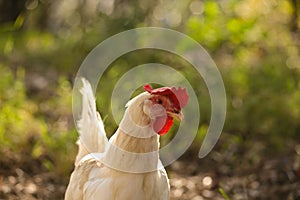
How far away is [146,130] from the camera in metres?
2.94

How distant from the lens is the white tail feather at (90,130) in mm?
3498

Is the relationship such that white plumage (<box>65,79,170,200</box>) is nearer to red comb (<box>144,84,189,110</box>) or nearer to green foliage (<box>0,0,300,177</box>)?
red comb (<box>144,84,189,110</box>)

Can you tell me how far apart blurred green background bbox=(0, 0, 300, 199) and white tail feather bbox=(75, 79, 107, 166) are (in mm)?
999

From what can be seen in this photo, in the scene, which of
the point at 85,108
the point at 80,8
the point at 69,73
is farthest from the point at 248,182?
the point at 80,8

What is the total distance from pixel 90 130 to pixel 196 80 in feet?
6.64

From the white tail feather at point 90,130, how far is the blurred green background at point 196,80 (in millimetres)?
999

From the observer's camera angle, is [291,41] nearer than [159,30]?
Yes

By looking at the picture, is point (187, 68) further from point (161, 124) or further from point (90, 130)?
point (161, 124)

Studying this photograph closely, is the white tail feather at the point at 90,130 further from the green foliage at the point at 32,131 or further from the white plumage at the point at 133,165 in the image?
the green foliage at the point at 32,131

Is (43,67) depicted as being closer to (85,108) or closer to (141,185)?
(85,108)

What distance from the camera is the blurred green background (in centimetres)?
488

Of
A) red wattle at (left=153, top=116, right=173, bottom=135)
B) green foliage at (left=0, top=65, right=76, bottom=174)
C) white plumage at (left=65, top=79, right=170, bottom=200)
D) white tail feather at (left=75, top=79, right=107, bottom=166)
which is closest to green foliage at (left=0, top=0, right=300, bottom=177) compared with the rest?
green foliage at (left=0, top=65, right=76, bottom=174)

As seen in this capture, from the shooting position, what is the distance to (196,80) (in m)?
5.41

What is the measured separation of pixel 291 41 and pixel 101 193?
11.5ft
